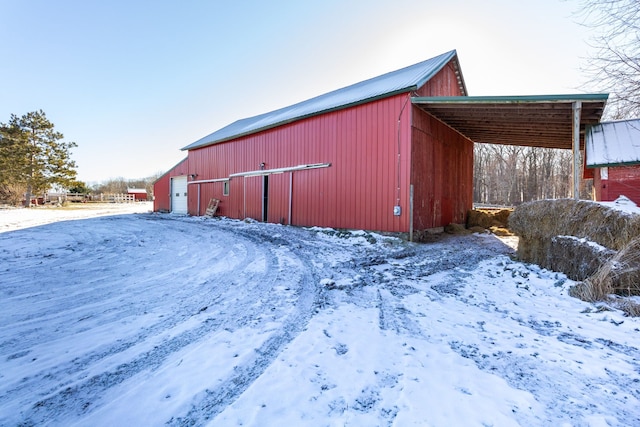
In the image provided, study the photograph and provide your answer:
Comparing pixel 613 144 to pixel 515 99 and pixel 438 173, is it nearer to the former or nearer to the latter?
pixel 515 99

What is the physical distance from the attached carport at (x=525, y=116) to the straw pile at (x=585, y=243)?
93.6 inches

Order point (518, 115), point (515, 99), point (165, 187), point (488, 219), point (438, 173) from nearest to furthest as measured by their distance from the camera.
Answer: point (515, 99)
point (518, 115)
point (438, 173)
point (488, 219)
point (165, 187)

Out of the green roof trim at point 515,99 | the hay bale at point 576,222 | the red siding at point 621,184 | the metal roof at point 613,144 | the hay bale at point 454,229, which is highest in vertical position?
the green roof trim at point 515,99

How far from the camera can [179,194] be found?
19.3 m

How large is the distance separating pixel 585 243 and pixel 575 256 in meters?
0.24

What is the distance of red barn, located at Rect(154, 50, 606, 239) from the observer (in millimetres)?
8234

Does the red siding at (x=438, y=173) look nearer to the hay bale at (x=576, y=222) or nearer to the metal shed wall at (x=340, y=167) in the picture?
the metal shed wall at (x=340, y=167)

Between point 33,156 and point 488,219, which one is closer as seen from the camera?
point 488,219

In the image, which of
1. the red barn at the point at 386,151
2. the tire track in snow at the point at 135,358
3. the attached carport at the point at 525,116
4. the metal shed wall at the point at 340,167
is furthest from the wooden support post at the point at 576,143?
the tire track in snow at the point at 135,358

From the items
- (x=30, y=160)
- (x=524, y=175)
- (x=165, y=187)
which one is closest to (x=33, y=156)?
(x=30, y=160)

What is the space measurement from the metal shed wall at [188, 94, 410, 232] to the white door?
6606 millimetres

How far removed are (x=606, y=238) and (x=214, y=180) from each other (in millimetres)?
15844

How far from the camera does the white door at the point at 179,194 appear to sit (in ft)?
61.8

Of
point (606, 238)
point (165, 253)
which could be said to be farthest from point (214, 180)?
point (606, 238)
